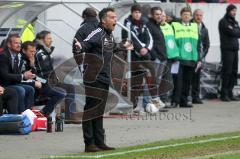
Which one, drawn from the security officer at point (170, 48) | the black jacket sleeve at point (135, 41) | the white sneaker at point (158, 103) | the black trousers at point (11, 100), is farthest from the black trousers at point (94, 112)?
the security officer at point (170, 48)

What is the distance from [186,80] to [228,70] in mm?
1668

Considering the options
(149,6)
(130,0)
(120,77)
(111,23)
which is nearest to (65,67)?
(120,77)

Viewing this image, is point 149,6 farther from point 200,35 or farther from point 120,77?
point 120,77

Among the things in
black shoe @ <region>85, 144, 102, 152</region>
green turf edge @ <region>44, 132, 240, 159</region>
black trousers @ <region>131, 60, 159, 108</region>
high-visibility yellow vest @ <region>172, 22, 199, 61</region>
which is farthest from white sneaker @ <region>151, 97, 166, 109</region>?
black shoe @ <region>85, 144, 102, 152</region>

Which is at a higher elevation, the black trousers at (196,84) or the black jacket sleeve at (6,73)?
the black jacket sleeve at (6,73)

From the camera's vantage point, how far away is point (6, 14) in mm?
16906

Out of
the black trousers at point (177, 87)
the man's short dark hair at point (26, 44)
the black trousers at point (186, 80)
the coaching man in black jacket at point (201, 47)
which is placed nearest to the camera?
the man's short dark hair at point (26, 44)

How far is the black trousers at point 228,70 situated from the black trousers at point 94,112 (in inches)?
361

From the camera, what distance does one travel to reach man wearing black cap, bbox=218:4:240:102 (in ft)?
71.7

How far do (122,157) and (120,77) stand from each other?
19.9 ft

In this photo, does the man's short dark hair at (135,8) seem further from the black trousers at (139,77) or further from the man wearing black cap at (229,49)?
the man wearing black cap at (229,49)

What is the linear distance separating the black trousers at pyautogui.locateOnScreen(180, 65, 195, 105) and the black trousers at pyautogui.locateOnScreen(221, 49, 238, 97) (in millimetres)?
1455

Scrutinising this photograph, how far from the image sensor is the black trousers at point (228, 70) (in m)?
22.2

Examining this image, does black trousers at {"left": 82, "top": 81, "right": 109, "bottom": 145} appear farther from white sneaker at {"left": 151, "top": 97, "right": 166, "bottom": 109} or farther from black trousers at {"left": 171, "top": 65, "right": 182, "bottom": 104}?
black trousers at {"left": 171, "top": 65, "right": 182, "bottom": 104}
